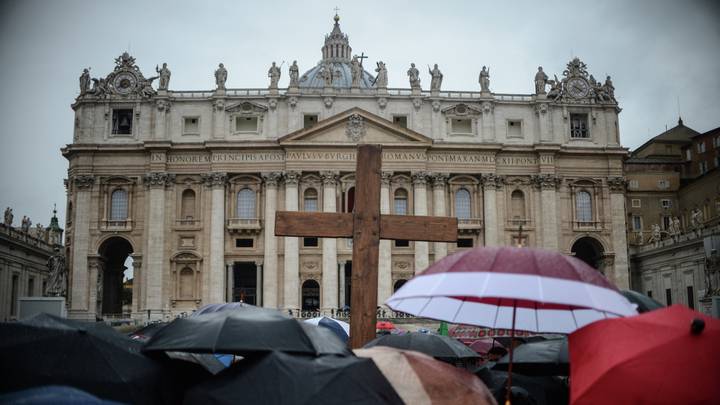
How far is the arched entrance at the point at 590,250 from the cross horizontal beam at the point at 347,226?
45077mm

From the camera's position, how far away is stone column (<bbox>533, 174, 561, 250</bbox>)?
2018 inches

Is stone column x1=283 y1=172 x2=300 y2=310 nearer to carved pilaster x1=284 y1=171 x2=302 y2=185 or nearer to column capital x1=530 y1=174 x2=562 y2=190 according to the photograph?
carved pilaster x1=284 y1=171 x2=302 y2=185

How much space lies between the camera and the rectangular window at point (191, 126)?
52312 millimetres

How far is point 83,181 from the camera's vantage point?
168 ft

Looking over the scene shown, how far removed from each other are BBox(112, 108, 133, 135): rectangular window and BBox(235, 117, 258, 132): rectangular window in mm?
8166

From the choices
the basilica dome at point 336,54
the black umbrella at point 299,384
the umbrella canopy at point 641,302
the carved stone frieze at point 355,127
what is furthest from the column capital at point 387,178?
the black umbrella at point 299,384

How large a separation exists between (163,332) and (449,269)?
330cm

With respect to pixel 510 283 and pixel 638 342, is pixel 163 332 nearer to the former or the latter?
pixel 510 283

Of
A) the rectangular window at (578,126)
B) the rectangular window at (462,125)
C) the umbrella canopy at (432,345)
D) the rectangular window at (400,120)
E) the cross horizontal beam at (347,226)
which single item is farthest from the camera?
the rectangular window at (578,126)

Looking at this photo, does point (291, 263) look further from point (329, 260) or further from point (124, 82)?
point (124, 82)

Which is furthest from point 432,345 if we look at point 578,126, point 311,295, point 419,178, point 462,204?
point 578,126

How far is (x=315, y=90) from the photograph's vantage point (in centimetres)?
5244

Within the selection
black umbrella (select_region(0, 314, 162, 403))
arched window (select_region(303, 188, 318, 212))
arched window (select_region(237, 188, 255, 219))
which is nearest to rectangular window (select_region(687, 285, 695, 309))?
arched window (select_region(303, 188, 318, 212))

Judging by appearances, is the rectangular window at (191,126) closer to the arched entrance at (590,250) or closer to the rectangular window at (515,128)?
the rectangular window at (515,128)
